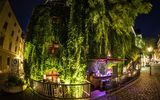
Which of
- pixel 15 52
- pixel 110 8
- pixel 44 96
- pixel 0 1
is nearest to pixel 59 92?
pixel 44 96

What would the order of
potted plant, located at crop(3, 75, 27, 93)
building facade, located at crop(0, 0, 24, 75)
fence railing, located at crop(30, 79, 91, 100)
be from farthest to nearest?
building facade, located at crop(0, 0, 24, 75), potted plant, located at crop(3, 75, 27, 93), fence railing, located at crop(30, 79, 91, 100)

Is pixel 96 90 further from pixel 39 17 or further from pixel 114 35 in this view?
pixel 39 17

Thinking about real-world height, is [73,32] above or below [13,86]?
above

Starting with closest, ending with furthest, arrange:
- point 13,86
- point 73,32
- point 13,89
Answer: point 73,32 < point 13,89 < point 13,86

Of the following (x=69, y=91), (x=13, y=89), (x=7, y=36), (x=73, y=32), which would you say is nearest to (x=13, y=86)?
(x=13, y=89)

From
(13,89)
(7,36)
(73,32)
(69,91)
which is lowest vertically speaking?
(13,89)

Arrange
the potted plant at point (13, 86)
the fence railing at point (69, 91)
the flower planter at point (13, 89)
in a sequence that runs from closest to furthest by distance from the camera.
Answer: the fence railing at point (69, 91)
the flower planter at point (13, 89)
the potted plant at point (13, 86)

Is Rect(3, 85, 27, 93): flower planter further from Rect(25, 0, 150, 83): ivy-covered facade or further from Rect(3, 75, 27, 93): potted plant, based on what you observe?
Rect(25, 0, 150, 83): ivy-covered facade

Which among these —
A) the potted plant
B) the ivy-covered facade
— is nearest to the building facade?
the potted plant

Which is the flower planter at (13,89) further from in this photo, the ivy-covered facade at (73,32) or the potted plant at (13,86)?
the ivy-covered facade at (73,32)

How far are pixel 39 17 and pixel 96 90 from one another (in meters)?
7.60

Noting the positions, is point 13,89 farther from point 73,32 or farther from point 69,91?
point 73,32

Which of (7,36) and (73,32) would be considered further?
(7,36)

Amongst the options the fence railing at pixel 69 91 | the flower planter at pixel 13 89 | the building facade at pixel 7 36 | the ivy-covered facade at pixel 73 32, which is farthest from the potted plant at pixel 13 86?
the building facade at pixel 7 36
